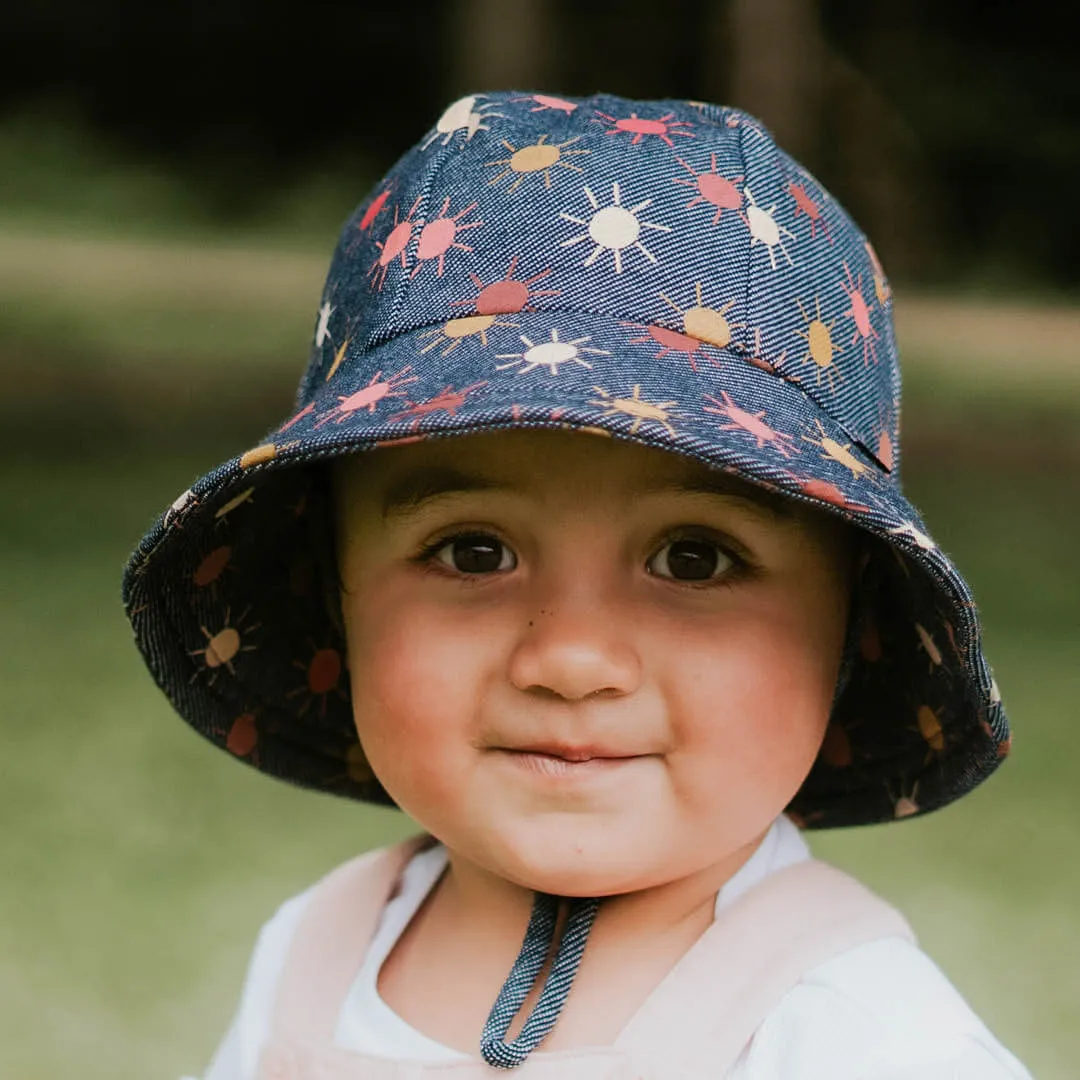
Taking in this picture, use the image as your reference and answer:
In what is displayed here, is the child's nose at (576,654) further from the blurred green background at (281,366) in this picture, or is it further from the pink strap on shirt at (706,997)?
the blurred green background at (281,366)

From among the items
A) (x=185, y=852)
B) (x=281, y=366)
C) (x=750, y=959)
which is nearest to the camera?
(x=750, y=959)

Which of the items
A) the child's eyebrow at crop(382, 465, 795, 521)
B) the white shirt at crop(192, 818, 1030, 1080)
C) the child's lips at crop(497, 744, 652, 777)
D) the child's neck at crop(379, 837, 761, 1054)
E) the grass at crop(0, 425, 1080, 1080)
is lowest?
the grass at crop(0, 425, 1080, 1080)

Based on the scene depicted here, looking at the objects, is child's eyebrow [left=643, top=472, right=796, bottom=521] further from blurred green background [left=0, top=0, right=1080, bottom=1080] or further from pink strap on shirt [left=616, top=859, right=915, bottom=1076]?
blurred green background [left=0, top=0, right=1080, bottom=1080]

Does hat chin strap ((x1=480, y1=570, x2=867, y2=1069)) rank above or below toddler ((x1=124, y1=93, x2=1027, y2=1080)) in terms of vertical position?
below

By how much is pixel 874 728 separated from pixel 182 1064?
0.84m

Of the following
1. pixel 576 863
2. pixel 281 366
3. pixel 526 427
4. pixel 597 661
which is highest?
pixel 526 427

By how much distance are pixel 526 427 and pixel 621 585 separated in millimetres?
130

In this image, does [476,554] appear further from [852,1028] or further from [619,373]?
[852,1028]

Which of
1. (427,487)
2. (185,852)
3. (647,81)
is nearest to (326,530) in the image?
(427,487)

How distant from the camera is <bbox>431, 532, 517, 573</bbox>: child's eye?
969mm

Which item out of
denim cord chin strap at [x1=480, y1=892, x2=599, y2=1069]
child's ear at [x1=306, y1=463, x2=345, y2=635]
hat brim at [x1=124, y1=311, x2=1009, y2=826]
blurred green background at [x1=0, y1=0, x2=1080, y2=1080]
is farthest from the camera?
blurred green background at [x1=0, y1=0, x2=1080, y2=1080]

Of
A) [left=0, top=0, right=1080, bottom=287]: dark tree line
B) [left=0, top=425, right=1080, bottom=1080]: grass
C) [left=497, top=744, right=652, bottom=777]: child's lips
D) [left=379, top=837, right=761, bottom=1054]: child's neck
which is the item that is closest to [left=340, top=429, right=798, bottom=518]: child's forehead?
[left=497, top=744, right=652, bottom=777]: child's lips

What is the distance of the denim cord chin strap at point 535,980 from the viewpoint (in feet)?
3.17

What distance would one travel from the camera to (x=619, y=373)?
0.89m
